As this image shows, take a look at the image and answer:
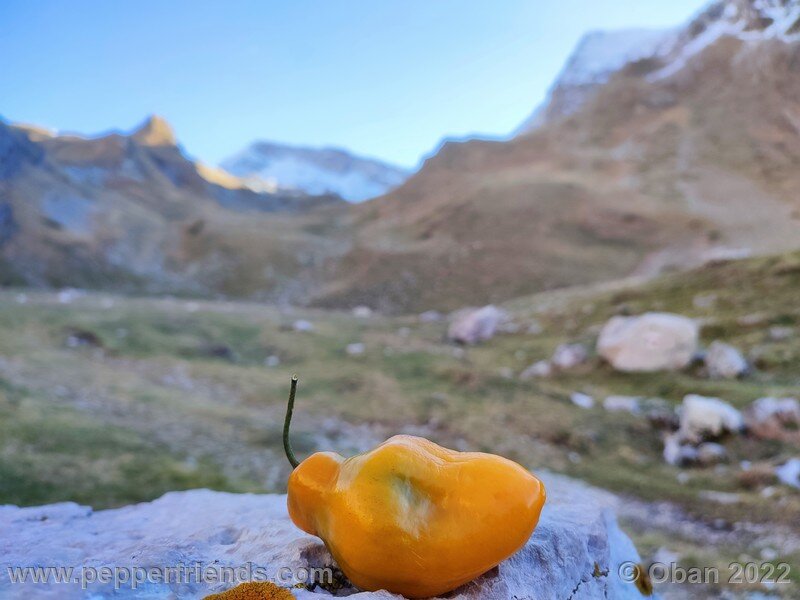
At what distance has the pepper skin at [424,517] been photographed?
2.75 m

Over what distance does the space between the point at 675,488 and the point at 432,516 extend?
9555mm

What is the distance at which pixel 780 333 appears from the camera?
1650 cm

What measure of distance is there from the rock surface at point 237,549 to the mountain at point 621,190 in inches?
1449

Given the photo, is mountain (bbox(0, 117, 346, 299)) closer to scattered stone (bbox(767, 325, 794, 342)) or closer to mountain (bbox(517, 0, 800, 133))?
scattered stone (bbox(767, 325, 794, 342))

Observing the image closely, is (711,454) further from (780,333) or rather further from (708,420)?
(780,333)

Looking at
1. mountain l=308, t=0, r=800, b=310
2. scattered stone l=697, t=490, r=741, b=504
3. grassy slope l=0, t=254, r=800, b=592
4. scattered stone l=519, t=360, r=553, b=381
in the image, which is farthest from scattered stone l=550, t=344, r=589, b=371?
mountain l=308, t=0, r=800, b=310

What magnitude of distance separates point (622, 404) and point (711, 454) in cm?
364

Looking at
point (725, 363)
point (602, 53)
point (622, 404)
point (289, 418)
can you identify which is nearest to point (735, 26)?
point (602, 53)

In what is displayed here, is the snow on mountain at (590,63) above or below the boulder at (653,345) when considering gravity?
above

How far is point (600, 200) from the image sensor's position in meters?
53.7

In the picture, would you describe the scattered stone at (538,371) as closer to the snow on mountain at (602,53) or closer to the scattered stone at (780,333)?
the scattered stone at (780,333)

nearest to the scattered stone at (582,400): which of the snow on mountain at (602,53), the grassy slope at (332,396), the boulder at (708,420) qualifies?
the grassy slope at (332,396)

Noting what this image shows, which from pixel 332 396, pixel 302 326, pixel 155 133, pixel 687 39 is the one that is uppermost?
pixel 687 39

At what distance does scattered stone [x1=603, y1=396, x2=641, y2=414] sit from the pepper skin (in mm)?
12718
